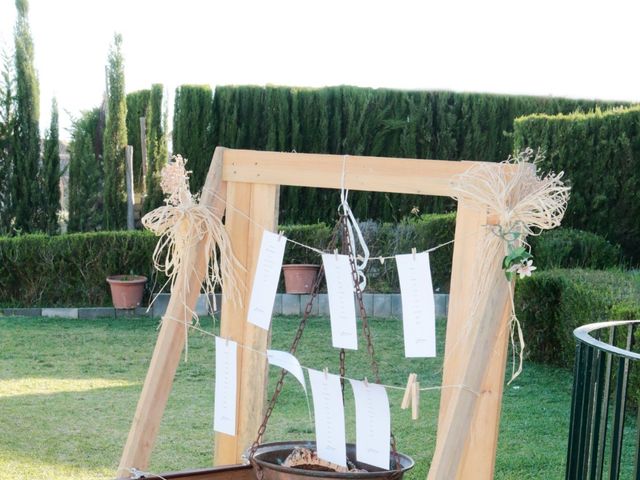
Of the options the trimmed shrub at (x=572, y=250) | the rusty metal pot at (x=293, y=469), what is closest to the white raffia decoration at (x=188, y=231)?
the rusty metal pot at (x=293, y=469)

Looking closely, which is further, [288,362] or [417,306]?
[288,362]

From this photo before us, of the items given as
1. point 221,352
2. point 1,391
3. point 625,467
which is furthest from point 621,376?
point 1,391

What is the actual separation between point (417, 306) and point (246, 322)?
0.75 m

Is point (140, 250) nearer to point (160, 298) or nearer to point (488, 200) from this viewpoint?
point (160, 298)

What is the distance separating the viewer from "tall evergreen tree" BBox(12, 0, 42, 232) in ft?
Answer: 37.6

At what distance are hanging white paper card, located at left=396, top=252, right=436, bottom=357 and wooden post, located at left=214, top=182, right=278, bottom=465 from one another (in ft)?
2.11

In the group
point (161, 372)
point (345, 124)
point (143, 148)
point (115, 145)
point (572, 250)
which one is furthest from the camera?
point (143, 148)

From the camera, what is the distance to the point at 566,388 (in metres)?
6.24

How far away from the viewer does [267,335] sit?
2.98 m

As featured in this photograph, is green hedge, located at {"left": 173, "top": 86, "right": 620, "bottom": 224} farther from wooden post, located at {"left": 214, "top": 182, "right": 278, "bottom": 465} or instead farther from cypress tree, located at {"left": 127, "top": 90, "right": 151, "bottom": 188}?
wooden post, located at {"left": 214, "top": 182, "right": 278, "bottom": 465}

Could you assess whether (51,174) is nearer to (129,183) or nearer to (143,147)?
(129,183)

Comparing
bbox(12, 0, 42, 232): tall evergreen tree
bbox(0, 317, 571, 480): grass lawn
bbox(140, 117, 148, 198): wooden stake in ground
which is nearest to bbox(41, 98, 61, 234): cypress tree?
bbox(12, 0, 42, 232): tall evergreen tree

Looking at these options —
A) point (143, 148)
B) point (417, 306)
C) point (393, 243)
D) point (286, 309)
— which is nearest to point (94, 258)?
point (286, 309)

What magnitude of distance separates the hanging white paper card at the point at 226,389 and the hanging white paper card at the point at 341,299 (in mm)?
419
